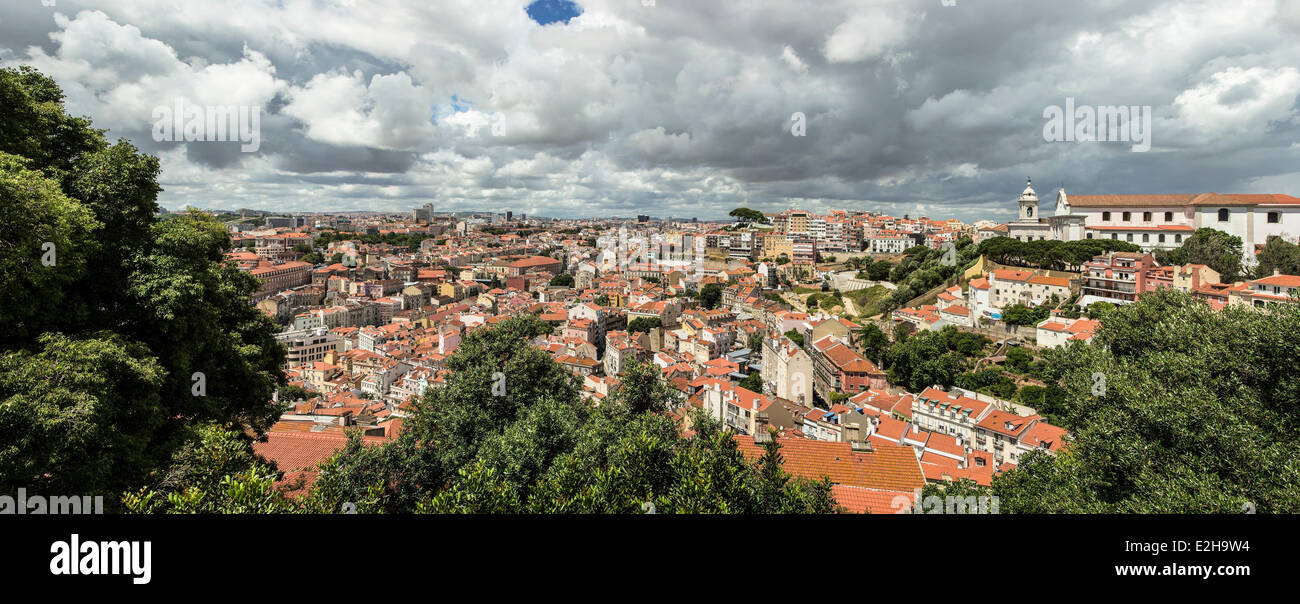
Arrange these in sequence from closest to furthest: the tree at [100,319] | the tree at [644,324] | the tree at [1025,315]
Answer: the tree at [100,319]
the tree at [1025,315]
the tree at [644,324]

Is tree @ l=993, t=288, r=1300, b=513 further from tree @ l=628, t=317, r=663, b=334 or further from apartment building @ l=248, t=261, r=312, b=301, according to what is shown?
apartment building @ l=248, t=261, r=312, b=301

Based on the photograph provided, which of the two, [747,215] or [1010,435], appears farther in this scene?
[747,215]

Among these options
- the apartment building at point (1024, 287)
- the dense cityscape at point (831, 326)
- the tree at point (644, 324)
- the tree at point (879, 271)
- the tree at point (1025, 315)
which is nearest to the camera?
the dense cityscape at point (831, 326)

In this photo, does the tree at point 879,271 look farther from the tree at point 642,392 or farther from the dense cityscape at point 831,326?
the tree at point 642,392

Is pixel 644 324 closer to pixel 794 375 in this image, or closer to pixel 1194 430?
pixel 794 375

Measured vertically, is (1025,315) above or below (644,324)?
above

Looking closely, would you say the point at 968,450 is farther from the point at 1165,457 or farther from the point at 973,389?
the point at 1165,457

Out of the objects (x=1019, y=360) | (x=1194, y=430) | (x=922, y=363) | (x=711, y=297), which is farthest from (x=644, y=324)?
(x=1194, y=430)

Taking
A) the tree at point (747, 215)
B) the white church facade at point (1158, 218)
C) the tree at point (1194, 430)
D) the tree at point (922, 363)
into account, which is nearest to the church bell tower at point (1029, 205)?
the white church facade at point (1158, 218)

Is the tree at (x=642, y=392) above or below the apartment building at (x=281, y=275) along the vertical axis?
below
